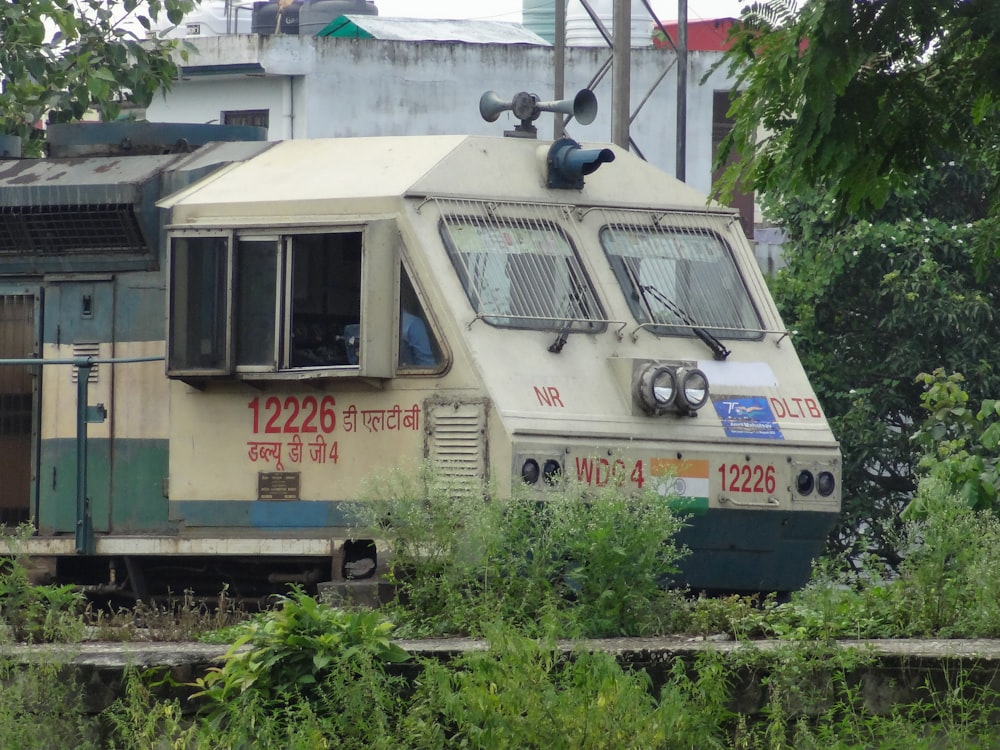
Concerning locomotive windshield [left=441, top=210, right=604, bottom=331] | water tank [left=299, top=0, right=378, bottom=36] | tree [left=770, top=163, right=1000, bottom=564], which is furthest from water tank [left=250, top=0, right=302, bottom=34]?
locomotive windshield [left=441, top=210, right=604, bottom=331]

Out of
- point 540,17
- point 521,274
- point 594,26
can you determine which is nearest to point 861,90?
point 521,274

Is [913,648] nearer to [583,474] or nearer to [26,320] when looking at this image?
[583,474]

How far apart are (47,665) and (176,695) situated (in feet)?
1.54

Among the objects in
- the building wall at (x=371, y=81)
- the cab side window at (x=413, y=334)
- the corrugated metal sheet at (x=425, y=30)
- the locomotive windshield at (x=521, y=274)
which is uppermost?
the corrugated metal sheet at (x=425, y=30)

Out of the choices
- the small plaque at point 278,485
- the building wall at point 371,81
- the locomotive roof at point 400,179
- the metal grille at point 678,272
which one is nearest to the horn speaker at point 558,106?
the locomotive roof at point 400,179

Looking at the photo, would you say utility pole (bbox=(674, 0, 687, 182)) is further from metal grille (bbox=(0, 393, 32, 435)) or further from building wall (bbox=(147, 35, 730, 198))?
metal grille (bbox=(0, 393, 32, 435))

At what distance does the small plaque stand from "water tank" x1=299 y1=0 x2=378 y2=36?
20919 mm

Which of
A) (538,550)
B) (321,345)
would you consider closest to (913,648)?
(538,550)

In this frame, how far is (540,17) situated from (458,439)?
24450 millimetres

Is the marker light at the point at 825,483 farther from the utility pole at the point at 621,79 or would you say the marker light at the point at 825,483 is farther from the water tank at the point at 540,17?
the water tank at the point at 540,17

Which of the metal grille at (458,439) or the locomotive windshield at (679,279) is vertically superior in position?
the locomotive windshield at (679,279)

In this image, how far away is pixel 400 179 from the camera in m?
8.53

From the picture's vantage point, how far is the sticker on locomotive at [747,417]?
8.64 m

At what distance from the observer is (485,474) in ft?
26.0
